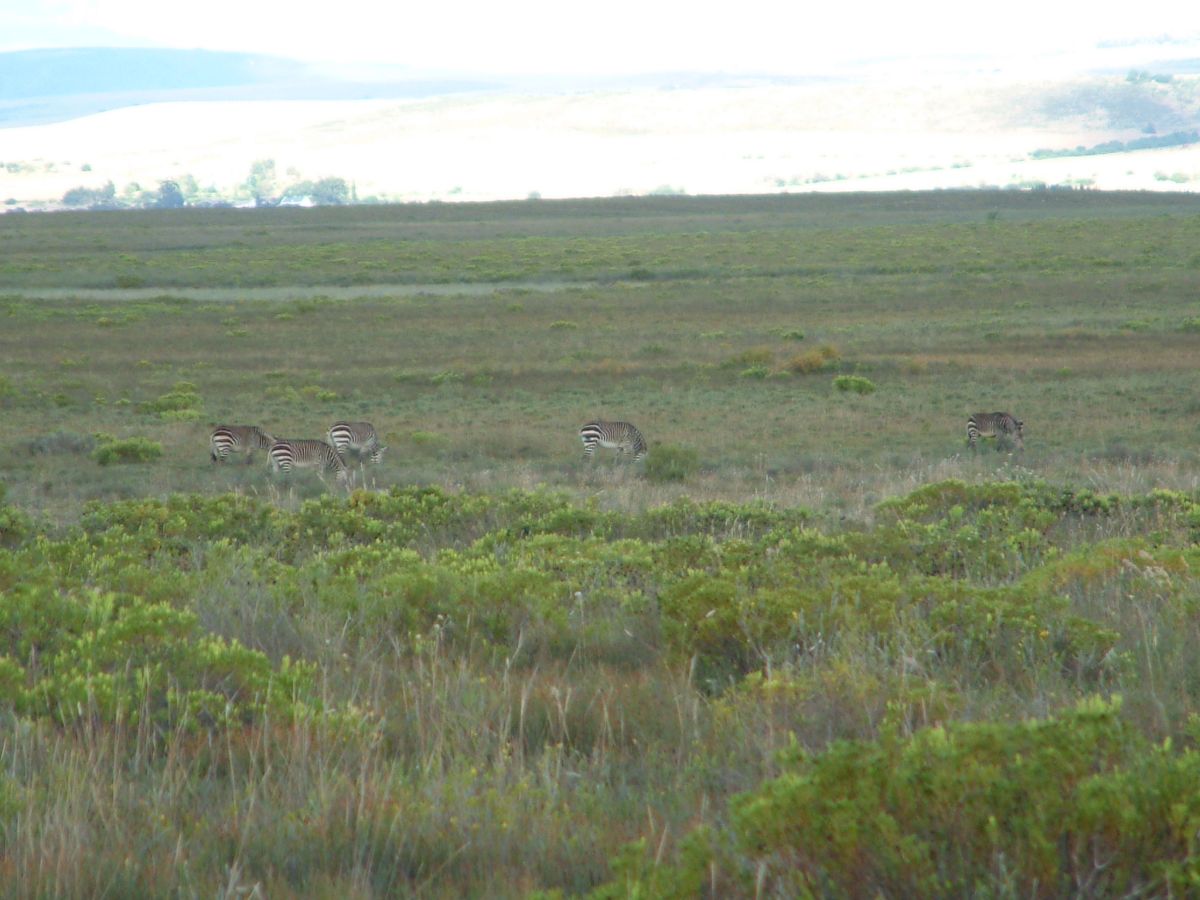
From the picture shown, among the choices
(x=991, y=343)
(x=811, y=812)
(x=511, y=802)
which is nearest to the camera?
(x=811, y=812)

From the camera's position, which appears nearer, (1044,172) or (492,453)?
(492,453)

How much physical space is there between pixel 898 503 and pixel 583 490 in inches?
254

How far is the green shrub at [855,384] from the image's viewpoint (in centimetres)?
2908

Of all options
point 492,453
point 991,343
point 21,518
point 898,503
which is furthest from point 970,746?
point 991,343

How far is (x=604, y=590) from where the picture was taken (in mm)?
6426

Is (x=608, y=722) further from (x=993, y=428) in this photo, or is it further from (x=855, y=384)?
(x=855, y=384)

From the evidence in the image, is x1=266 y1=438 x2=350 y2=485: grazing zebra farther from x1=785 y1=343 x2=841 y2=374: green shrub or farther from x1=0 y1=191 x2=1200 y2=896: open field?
x1=785 y1=343 x2=841 y2=374: green shrub

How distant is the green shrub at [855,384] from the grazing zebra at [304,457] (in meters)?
13.5

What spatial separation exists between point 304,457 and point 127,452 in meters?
3.31

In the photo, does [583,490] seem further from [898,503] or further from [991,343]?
[991,343]

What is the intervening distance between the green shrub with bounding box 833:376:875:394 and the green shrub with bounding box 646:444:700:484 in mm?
10204

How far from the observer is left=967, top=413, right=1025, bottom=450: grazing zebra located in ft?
70.4

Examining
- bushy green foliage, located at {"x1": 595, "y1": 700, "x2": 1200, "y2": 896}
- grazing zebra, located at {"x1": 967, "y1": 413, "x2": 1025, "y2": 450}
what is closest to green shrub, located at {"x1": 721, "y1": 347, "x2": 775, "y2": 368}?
grazing zebra, located at {"x1": 967, "y1": 413, "x2": 1025, "y2": 450}

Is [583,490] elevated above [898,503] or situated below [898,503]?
below
